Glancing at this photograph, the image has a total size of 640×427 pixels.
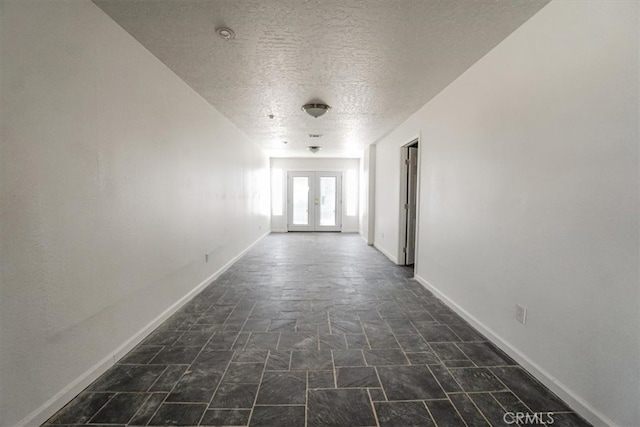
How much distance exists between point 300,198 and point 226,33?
668 centimetres

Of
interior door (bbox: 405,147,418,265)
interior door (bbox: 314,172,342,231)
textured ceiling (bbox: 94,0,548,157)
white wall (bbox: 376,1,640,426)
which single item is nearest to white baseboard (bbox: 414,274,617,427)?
white wall (bbox: 376,1,640,426)

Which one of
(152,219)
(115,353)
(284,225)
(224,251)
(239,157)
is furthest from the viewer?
(284,225)

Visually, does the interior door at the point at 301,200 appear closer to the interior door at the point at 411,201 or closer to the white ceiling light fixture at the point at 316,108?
the interior door at the point at 411,201

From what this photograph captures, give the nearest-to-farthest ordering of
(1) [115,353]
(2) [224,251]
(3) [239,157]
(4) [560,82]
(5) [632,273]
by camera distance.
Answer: (5) [632,273], (4) [560,82], (1) [115,353], (2) [224,251], (3) [239,157]

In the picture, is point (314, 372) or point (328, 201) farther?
point (328, 201)

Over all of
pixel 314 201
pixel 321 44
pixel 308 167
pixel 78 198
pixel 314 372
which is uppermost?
pixel 321 44

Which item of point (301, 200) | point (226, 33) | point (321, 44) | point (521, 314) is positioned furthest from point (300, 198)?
point (521, 314)

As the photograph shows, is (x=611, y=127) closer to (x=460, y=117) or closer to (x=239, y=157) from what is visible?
(x=460, y=117)

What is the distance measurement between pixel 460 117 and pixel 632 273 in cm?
189

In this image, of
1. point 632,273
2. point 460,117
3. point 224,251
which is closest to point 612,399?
point 632,273

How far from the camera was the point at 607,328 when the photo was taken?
1344 millimetres

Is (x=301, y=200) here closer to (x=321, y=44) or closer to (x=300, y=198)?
(x=300, y=198)

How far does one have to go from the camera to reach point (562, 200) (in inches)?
61.9

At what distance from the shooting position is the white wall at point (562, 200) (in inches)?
50.3
